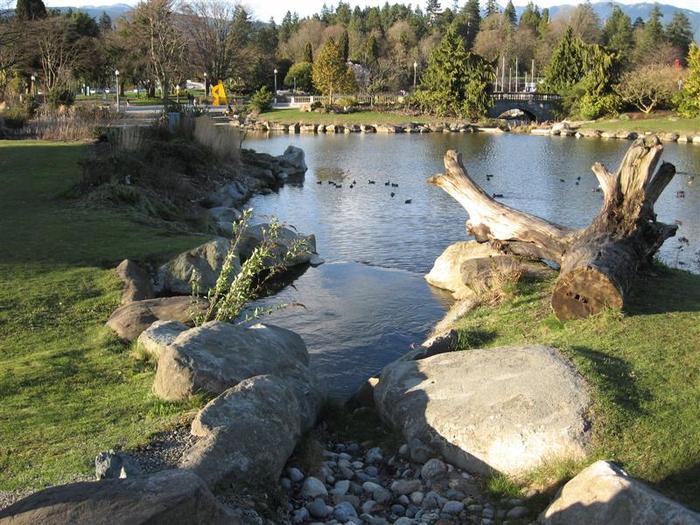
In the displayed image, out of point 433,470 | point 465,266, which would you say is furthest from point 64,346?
point 465,266

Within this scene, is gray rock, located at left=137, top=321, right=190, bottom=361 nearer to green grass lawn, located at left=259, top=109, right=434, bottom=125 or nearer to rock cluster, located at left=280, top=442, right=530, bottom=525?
rock cluster, located at left=280, top=442, right=530, bottom=525

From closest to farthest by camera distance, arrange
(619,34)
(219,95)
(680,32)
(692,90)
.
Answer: (692,90) → (219,95) → (619,34) → (680,32)

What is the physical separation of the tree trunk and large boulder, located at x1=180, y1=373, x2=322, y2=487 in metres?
3.86

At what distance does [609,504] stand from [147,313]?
19.3ft

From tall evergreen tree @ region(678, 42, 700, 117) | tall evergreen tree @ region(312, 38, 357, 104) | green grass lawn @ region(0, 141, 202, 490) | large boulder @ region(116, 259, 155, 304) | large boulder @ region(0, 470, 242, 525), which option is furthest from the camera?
tall evergreen tree @ region(312, 38, 357, 104)

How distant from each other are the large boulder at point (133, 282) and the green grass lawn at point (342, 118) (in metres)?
50.9

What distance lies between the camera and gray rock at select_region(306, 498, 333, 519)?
529 cm

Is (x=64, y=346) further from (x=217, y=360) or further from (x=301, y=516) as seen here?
(x=301, y=516)

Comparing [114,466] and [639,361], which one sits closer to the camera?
[114,466]

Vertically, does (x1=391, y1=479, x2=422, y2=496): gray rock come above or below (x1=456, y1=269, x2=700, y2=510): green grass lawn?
below

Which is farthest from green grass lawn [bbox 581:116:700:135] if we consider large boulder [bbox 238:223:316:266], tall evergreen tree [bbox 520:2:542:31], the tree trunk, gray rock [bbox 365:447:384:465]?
tall evergreen tree [bbox 520:2:542:31]

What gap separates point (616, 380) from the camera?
6441mm

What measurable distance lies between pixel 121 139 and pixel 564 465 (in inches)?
744

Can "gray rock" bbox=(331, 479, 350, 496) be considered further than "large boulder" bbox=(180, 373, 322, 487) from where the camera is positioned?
Yes
